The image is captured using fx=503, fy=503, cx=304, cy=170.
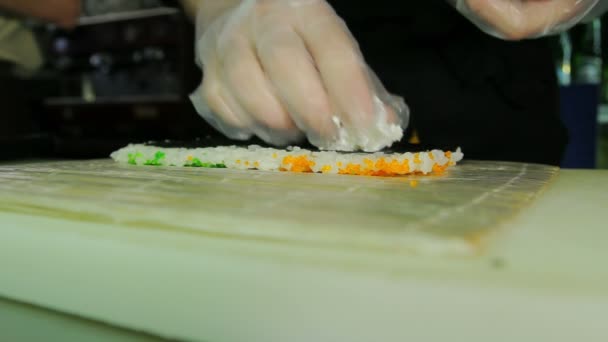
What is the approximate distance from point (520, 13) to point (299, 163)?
1.56 ft

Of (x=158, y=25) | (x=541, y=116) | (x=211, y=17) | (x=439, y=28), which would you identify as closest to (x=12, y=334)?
(x=211, y=17)

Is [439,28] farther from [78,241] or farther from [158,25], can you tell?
[158,25]

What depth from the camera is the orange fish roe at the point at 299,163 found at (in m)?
0.75

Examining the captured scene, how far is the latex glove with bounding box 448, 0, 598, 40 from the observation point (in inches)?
33.8

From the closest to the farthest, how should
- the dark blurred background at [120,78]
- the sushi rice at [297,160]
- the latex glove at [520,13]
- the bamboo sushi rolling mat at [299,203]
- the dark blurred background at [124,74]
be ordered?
the bamboo sushi rolling mat at [299,203] → the sushi rice at [297,160] → the latex glove at [520,13] → the dark blurred background at [120,78] → the dark blurred background at [124,74]

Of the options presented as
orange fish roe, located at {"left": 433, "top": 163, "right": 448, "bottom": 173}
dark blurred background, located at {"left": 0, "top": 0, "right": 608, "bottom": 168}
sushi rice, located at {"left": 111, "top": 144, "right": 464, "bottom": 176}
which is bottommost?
dark blurred background, located at {"left": 0, "top": 0, "right": 608, "bottom": 168}

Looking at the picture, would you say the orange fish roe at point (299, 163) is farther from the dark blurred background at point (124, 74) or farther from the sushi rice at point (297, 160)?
the dark blurred background at point (124, 74)

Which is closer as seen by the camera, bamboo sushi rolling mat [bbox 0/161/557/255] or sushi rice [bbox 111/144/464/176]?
bamboo sushi rolling mat [bbox 0/161/557/255]

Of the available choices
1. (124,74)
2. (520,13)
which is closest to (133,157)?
(520,13)

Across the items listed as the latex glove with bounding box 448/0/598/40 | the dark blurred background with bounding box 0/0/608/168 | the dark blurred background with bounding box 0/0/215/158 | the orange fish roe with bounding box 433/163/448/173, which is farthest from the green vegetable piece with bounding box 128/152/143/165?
the dark blurred background with bounding box 0/0/215/158

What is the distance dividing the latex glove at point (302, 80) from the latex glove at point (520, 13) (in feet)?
0.68

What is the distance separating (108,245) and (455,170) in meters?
0.55

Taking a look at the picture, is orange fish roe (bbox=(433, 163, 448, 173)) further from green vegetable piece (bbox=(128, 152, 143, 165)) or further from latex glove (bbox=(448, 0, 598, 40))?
green vegetable piece (bbox=(128, 152, 143, 165))

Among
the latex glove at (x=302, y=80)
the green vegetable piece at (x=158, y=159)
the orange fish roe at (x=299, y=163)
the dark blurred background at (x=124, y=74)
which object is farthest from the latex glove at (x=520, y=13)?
the dark blurred background at (x=124, y=74)
